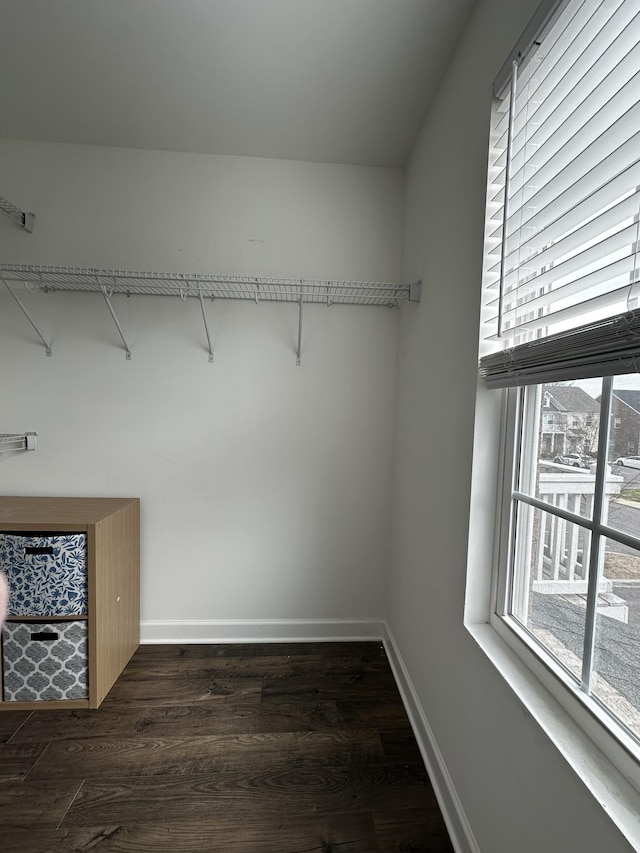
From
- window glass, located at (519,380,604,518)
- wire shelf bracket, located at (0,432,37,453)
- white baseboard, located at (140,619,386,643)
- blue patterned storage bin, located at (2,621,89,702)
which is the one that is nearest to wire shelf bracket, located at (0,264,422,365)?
wire shelf bracket, located at (0,432,37,453)

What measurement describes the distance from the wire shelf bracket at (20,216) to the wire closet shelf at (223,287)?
0.91ft

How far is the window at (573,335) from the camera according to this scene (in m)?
0.67

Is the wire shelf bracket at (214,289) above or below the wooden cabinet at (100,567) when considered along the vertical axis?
above

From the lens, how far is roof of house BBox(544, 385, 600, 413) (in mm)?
779

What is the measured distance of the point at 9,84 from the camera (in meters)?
1.55

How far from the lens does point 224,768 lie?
1.35 metres

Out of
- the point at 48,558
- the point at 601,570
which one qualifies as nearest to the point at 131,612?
the point at 48,558

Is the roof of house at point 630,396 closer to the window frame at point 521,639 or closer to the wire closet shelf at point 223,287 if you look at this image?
the window frame at point 521,639

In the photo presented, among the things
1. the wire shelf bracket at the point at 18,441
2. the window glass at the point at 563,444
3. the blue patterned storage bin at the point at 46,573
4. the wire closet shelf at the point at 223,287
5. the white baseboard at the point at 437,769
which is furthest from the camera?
the wire shelf bracket at the point at 18,441

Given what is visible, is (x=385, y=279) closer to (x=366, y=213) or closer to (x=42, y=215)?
(x=366, y=213)

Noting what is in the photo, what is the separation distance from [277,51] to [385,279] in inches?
39.3

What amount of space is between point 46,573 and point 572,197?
2.11 metres

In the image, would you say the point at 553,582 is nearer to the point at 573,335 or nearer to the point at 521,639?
the point at 521,639

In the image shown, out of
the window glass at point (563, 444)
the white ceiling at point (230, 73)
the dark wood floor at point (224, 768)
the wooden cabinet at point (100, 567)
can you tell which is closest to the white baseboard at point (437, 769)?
the dark wood floor at point (224, 768)
